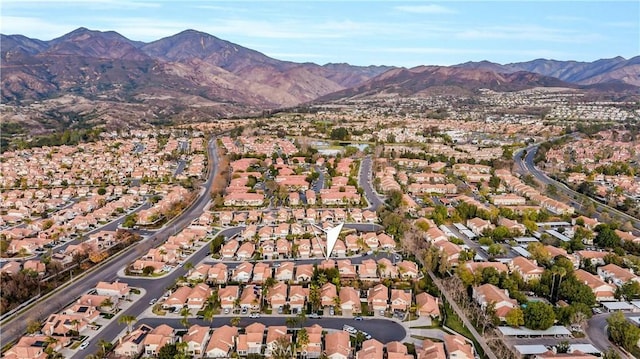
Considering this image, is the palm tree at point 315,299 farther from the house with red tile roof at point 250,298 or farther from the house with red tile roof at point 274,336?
the house with red tile roof at point 250,298

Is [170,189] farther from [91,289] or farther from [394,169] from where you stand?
[394,169]

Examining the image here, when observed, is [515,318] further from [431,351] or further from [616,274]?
[616,274]

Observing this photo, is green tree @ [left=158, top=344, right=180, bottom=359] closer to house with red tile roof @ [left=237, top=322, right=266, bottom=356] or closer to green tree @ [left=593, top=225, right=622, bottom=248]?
house with red tile roof @ [left=237, top=322, right=266, bottom=356]

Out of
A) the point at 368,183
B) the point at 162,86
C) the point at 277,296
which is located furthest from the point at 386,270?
the point at 162,86

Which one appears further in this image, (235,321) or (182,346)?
(235,321)

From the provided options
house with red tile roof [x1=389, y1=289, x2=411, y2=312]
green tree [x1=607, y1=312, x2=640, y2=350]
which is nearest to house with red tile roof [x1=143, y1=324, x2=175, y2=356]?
house with red tile roof [x1=389, y1=289, x2=411, y2=312]

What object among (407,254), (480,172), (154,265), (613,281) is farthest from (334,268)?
(480,172)

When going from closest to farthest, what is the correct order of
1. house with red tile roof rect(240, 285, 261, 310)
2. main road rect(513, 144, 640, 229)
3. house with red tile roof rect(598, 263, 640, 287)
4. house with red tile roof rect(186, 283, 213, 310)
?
house with red tile roof rect(240, 285, 261, 310)
house with red tile roof rect(186, 283, 213, 310)
house with red tile roof rect(598, 263, 640, 287)
main road rect(513, 144, 640, 229)
